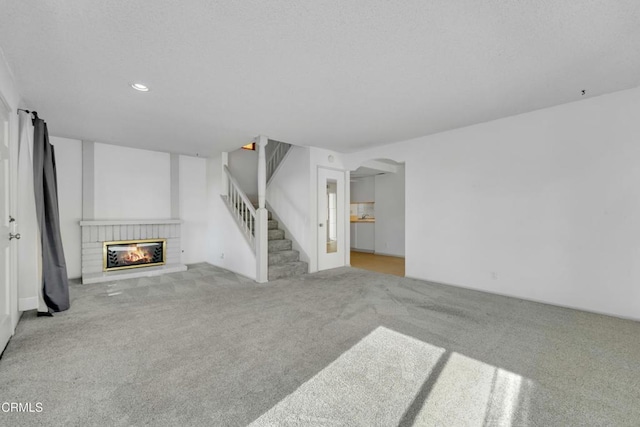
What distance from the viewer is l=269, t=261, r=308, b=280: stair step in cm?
495

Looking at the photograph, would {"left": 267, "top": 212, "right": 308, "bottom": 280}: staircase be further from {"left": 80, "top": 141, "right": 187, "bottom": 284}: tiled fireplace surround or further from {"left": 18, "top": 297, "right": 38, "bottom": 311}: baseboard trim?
{"left": 18, "top": 297, "right": 38, "bottom": 311}: baseboard trim

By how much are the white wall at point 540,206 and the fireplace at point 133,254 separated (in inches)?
208

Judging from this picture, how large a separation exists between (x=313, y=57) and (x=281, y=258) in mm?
3885

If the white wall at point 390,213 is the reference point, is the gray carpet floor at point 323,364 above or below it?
below

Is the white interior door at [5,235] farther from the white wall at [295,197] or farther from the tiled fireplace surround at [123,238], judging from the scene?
the white wall at [295,197]

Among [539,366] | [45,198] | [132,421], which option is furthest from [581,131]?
[45,198]

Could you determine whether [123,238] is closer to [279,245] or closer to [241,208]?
[241,208]

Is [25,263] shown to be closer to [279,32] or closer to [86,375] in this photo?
[86,375]

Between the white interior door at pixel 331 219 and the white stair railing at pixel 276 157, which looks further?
the white stair railing at pixel 276 157

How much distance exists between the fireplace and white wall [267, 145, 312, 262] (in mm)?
2614

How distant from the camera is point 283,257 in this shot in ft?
17.9

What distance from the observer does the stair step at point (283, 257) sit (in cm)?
532

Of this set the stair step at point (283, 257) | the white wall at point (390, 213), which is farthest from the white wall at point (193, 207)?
the white wall at point (390, 213)

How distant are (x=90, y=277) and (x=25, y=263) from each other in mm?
1653
